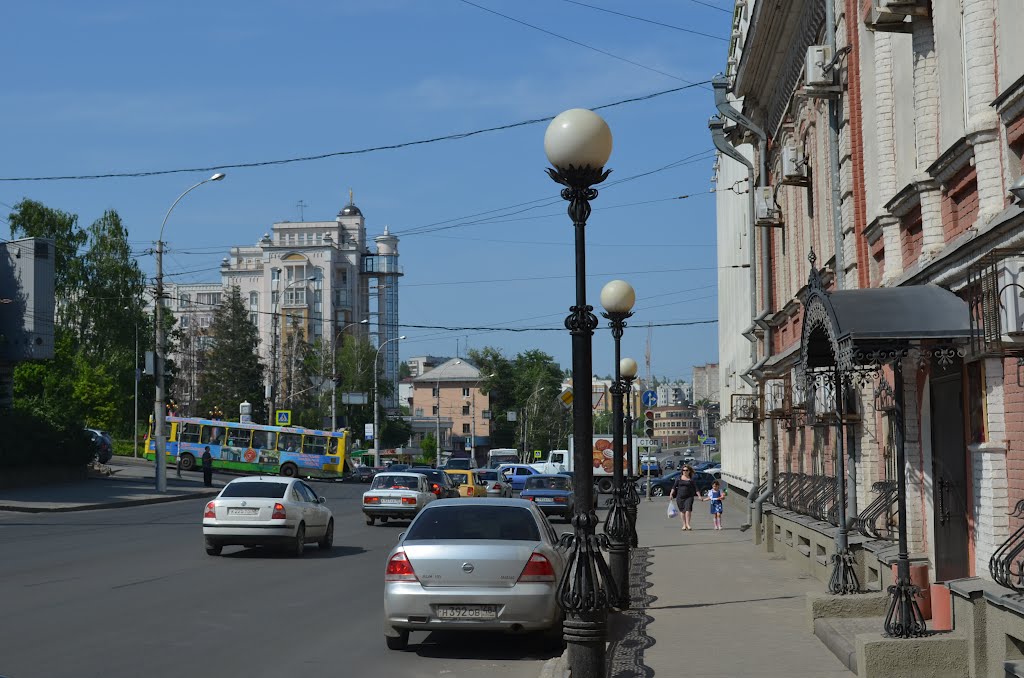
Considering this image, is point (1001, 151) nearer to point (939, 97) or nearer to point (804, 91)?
point (939, 97)

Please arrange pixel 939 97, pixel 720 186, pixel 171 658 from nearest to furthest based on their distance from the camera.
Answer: pixel 171 658, pixel 939 97, pixel 720 186

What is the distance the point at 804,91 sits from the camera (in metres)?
17.0

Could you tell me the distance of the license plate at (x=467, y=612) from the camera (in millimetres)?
11469

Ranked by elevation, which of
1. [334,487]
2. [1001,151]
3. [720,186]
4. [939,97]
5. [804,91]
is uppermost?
[720,186]

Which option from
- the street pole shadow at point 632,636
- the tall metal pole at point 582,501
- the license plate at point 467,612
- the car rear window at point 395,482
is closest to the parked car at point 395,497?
the car rear window at point 395,482

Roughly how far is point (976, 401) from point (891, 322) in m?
1.47

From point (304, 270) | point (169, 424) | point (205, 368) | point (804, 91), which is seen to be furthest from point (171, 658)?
point (304, 270)

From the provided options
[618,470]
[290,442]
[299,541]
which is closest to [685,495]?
[299,541]

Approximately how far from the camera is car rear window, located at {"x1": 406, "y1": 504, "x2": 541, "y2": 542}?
39.9 ft

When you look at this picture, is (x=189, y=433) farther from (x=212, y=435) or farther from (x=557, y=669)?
(x=557, y=669)

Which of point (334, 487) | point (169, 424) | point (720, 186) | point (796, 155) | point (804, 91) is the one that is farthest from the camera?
point (169, 424)

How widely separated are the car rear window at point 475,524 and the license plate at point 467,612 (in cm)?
A: 78

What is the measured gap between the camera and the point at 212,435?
65188 mm

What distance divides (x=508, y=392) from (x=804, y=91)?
126 m
